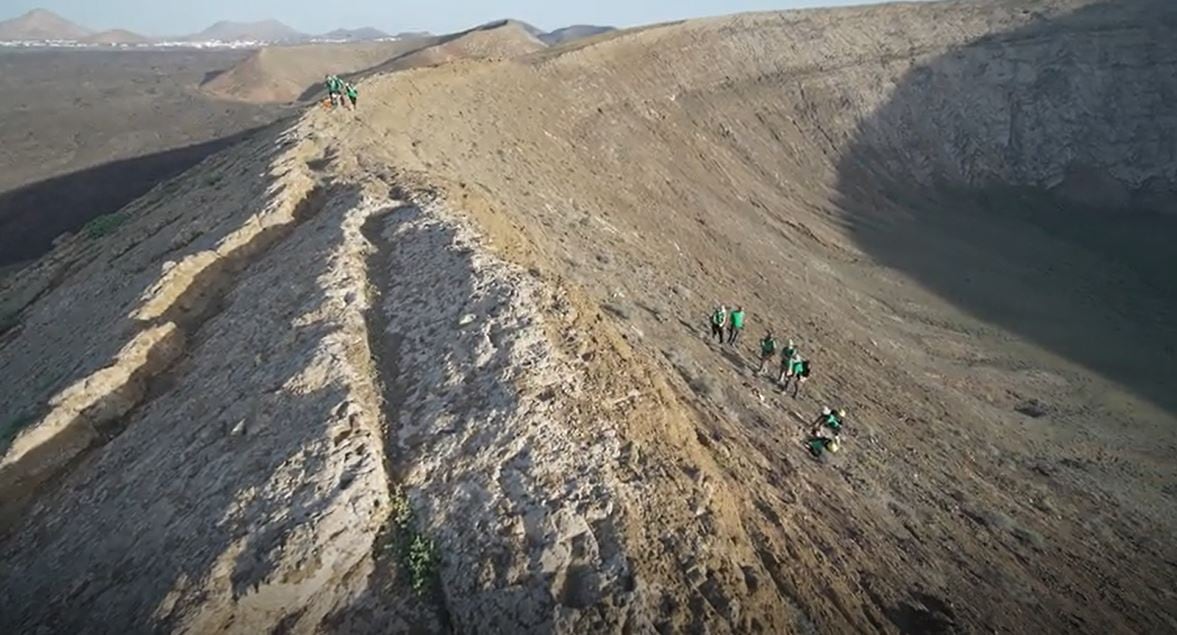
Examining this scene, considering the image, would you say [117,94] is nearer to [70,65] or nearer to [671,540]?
[70,65]

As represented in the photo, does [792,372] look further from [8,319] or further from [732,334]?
[8,319]

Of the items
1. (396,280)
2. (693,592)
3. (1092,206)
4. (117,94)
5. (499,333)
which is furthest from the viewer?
(117,94)

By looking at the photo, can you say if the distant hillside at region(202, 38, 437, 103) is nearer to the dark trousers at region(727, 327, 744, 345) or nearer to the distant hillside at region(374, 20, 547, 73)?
the distant hillside at region(374, 20, 547, 73)

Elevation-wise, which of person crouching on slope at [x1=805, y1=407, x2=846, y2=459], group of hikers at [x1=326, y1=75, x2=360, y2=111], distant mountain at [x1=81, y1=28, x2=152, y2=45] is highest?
group of hikers at [x1=326, y1=75, x2=360, y2=111]

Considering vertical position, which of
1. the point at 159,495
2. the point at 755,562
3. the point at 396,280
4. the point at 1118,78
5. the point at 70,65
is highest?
the point at 1118,78

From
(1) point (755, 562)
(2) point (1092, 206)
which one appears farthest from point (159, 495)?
(2) point (1092, 206)

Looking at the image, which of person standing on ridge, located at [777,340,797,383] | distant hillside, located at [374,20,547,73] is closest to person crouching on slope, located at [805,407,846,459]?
person standing on ridge, located at [777,340,797,383]

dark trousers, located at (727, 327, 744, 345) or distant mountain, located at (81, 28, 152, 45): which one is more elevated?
dark trousers, located at (727, 327, 744, 345)

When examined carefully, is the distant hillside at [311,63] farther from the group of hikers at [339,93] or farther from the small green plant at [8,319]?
the small green plant at [8,319]
